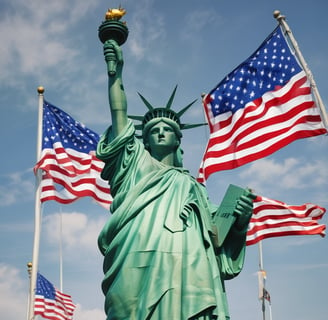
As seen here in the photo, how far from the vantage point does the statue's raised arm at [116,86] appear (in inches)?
369

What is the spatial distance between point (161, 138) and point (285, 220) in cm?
646

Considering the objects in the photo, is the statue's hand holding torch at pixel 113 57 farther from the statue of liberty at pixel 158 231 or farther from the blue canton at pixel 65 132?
the blue canton at pixel 65 132

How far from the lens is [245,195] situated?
29.2 ft

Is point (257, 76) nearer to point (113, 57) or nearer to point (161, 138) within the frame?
point (161, 138)

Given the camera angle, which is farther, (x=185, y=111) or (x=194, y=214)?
(x=185, y=111)

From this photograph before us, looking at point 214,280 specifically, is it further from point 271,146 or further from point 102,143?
point 271,146

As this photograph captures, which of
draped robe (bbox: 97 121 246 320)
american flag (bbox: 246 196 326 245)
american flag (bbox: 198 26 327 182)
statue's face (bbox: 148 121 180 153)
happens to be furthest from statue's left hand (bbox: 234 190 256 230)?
american flag (bbox: 246 196 326 245)

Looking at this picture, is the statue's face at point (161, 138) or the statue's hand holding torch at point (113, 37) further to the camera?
the statue's face at point (161, 138)

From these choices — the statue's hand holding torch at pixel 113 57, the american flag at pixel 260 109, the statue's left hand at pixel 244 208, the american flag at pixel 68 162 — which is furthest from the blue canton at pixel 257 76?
the statue's left hand at pixel 244 208

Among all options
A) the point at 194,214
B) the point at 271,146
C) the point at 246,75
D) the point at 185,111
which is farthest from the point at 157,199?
the point at 246,75

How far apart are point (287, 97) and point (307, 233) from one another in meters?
3.79

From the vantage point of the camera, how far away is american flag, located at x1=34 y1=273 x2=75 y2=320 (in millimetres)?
17688

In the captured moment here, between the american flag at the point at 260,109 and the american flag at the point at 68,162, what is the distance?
12.3 ft

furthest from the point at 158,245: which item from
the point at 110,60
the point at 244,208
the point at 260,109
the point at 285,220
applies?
the point at 285,220
